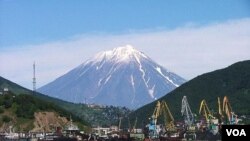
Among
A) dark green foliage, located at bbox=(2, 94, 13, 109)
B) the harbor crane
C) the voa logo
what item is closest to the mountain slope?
the harbor crane

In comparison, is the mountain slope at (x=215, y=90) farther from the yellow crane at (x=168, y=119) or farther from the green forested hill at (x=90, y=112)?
the green forested hill at (x=90, y=112)

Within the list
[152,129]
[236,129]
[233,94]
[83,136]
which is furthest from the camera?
[233,94]

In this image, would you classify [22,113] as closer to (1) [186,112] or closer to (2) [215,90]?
(1) [186,112]

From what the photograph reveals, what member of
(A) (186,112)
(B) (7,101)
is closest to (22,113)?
(B) (7,101)

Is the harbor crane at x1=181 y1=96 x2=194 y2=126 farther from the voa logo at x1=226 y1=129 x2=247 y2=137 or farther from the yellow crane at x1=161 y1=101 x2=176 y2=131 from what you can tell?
the voa logo at x1=226 y1=129 x2=247 y2=137

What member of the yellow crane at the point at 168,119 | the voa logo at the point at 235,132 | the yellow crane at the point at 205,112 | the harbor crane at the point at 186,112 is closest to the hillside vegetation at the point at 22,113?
the yellow crane at the point at 168,119

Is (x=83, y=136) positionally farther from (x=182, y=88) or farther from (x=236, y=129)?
(x=236, y=129)

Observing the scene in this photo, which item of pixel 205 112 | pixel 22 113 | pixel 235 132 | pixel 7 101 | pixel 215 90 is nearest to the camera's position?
pixel 235 132

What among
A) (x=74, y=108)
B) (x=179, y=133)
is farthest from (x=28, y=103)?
(x=74, y=108)
